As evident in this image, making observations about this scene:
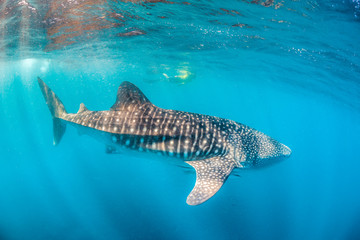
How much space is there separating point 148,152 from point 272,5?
7.39 meters

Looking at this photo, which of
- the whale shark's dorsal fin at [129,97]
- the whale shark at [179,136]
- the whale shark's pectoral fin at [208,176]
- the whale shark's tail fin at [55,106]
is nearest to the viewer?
the whale shark's pectoral fin at [208,176]

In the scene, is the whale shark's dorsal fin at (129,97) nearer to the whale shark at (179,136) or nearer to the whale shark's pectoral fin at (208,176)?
the whale shark at (179,136)

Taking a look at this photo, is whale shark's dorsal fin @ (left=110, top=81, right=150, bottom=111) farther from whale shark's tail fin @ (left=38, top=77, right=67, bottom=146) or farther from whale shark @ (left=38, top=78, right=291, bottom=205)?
whale shark's tail fin @ (left=38, top=77, right=67, bottom=146)

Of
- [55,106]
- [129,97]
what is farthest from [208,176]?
[55,106]

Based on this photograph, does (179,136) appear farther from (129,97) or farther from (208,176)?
(129,97)

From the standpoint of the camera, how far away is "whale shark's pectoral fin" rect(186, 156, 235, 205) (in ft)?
12.6

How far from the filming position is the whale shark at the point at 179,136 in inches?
195

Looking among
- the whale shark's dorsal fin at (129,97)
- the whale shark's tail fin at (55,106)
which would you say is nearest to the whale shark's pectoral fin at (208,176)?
the whale shark's dorsal fin at (129,97)

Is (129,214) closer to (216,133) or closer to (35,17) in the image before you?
(216,133)

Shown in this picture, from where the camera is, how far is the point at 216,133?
525cm

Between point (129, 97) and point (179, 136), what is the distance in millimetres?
1688

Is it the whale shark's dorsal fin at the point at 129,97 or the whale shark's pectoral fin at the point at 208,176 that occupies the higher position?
the whale shark's dorsal fin at the point at 129,97

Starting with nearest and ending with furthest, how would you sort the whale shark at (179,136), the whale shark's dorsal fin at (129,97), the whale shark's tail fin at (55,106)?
the whale shark at (179,136)
the whale shark's dorsal fin at (129,97)
the whale shark's tail fin at (55,106)

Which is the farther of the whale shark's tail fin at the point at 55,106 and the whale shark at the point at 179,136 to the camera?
the whale shark's tail fin at the point at 55,106
